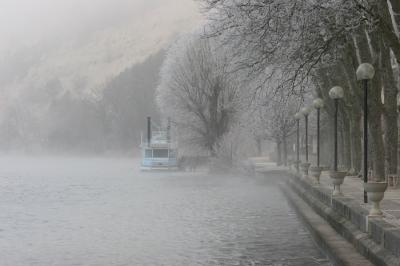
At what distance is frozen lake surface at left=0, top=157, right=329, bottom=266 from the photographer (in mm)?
17453

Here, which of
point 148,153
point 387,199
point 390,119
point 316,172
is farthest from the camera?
point 148,153

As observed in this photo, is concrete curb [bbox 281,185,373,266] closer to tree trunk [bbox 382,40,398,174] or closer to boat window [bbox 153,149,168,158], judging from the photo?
tree trunk [bbox 382,40,398,174]

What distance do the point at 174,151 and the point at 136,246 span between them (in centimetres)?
5208

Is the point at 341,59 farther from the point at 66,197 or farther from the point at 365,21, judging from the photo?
the point at 66,197

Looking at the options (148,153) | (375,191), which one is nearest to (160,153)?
(148,153)

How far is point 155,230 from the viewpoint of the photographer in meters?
23.0

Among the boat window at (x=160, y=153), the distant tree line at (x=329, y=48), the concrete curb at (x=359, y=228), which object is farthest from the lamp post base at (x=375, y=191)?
the boat window at (x=160, y=153)

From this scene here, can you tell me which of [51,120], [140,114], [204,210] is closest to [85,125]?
[51,120]

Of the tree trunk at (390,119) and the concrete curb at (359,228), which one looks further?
the tree trunk at (390,119)

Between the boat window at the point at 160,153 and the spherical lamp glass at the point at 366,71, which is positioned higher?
Answer: the spherical lamp glass at the point at 366,71

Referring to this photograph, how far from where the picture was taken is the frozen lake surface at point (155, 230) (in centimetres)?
1745

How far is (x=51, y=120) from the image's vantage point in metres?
147

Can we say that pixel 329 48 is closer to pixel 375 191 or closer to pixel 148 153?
pixel 375 191

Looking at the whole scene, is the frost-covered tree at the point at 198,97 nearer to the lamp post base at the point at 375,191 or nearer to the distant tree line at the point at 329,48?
the distant tree line at the point at 329,48
